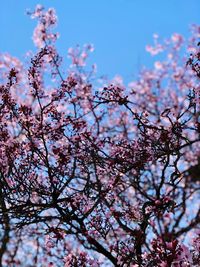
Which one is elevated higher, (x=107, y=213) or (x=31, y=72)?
(x=31, y=72)

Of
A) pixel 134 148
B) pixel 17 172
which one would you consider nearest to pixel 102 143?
pixel 134 148

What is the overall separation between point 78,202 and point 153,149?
4.94ft

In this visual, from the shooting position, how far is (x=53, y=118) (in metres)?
6.74

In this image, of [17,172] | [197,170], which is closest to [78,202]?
[17,172]

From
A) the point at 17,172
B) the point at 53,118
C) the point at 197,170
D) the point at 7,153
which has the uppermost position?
the point at 53,118

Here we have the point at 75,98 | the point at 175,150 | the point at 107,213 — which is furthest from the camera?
the point at 75,98

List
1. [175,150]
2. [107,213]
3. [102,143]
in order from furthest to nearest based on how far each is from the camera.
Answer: [102,143], [107,213], [175,150]

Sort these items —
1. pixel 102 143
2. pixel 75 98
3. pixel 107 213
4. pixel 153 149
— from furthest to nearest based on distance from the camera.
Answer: pixel 75 98, pixel 102 143, pixel 107 213, pixel 153 149

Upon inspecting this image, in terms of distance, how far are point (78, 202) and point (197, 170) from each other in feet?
12.9

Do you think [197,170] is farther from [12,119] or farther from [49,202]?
[12,119]

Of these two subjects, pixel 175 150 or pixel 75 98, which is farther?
pixel 75 98

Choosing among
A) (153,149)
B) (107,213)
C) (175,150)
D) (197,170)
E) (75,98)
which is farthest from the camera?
(75,98)

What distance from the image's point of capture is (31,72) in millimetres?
6742

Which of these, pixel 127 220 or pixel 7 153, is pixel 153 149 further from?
pixel 7 153
